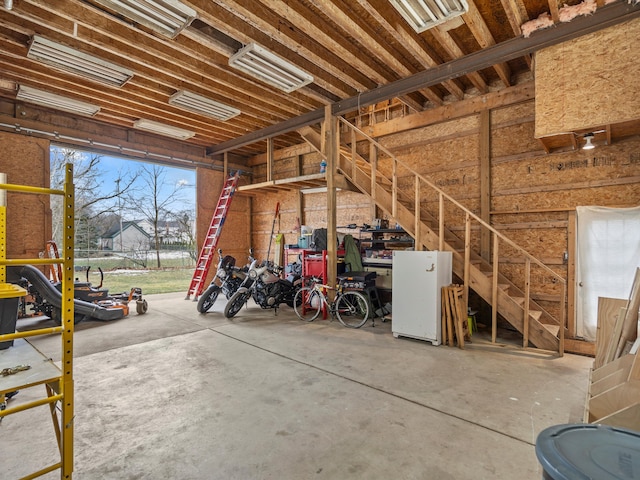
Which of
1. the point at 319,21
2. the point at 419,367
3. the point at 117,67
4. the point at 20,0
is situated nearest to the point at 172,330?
the point at 419,367

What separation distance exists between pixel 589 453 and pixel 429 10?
3.65 meters

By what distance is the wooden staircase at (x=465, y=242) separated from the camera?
3.80 metres

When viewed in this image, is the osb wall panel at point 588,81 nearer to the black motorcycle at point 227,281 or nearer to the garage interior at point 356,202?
the garage interior at point 356,202

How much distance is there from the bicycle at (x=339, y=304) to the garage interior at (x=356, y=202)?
29 cm

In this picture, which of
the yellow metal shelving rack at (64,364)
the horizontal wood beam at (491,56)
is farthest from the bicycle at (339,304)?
the yellow metal shelving rack at (64,364)

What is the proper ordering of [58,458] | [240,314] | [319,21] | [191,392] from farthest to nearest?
[240,314], [319,21], [191,392], [58,458]

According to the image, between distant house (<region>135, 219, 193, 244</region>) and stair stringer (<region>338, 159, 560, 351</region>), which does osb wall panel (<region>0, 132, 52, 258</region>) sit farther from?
distant house (<region>135, 219, 193, 244</region>)

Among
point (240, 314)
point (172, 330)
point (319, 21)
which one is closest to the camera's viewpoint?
point (319, 21)

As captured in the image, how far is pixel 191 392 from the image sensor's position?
8.82ft

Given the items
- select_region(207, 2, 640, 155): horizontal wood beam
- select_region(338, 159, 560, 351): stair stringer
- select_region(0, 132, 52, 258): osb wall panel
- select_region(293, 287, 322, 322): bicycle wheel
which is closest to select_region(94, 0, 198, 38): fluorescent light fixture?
select_region(207, 2, 640, 155): horizontal wood beam

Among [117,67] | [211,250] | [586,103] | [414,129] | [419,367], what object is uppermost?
[117,67]

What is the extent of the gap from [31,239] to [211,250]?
308 cm

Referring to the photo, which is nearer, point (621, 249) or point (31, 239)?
point (621, 249)

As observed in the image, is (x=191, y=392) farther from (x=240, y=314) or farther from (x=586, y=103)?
(x=586, y=103)
